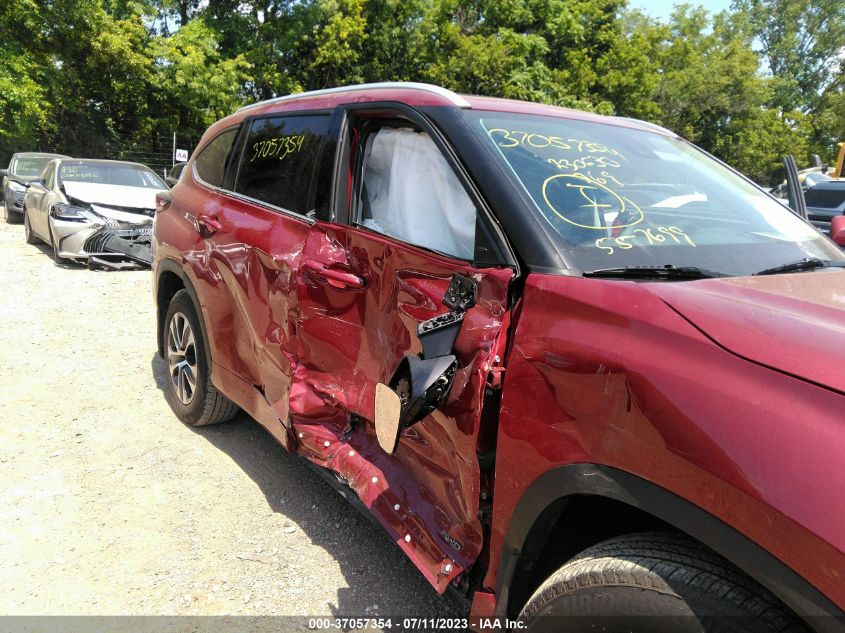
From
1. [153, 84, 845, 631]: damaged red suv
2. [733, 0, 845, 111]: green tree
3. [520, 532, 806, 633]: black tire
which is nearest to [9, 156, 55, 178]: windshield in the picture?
[153, 84, 845, 631]: damaged red suv

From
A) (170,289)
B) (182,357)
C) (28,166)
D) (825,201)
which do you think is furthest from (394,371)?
(28,166)

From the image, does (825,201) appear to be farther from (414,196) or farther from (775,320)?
(775,320)

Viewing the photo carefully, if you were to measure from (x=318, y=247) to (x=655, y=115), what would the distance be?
2994 centimetres

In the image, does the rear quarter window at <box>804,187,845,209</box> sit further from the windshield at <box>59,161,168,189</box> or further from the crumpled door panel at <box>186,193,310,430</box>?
the windshield at <box>59,161,168,189</box>

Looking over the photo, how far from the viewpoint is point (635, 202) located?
2.12 meters

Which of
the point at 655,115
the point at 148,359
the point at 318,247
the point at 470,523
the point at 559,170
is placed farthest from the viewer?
the point at 655,115

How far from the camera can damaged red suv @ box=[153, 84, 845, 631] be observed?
3.96ft

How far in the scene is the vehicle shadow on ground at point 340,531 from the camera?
2.55 metres

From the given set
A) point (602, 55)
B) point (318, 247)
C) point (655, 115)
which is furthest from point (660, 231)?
point (655, 115)

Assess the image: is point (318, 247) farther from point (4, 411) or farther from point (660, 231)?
point (4, 411)

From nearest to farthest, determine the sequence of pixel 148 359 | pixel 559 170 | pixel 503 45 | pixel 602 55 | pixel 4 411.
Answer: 1. pixel 559 170
2. pixel 4 411
3. pixel 148 359
4. pixel 503 45
5. pixel 602 55

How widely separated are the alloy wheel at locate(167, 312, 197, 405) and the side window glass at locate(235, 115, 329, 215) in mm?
1014

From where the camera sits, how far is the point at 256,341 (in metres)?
3.05

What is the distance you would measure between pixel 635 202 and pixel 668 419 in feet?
3.39
